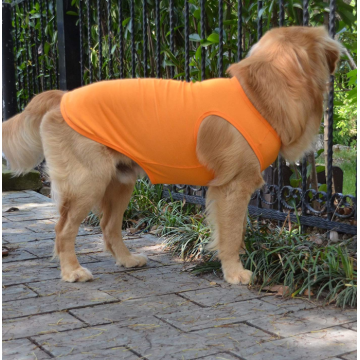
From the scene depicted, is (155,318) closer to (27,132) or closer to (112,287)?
(112,287)

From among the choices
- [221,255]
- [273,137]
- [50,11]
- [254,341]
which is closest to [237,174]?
[273,137]

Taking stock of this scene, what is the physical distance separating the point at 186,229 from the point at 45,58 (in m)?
4.96

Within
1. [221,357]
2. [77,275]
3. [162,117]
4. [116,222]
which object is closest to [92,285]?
[77,275]

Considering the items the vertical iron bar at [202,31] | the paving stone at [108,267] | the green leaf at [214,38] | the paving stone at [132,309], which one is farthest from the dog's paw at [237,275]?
the green leaf at [214,38]

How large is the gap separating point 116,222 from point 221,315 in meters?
1.32

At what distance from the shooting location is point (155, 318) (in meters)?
2.96

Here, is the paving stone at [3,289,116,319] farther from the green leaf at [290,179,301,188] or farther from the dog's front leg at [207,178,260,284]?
the green leaf at [290,179,301,188]

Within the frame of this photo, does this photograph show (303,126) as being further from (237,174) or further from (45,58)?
(45,58)

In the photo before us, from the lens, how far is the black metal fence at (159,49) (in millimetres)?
4293

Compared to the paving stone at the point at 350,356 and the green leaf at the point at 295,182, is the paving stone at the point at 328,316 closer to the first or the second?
the paving stone at the point at 350,356

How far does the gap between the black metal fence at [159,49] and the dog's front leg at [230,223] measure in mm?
901

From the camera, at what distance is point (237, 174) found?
3.47m

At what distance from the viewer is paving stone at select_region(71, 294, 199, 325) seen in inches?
117

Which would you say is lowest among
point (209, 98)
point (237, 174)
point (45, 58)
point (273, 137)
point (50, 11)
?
point (237, 174)
